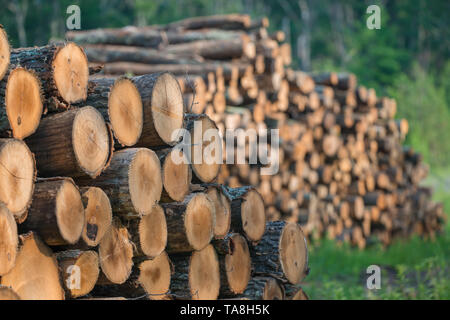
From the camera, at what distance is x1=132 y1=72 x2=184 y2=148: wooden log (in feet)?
10.6

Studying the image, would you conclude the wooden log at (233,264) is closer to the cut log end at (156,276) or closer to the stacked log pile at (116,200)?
the stacked log pile at (116,200)

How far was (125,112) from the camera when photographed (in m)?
3.12

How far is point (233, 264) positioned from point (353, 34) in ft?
88.7

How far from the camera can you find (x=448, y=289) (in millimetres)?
5059

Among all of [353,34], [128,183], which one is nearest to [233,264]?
[128,183]

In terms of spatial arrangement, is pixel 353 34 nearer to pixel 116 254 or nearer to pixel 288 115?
pixel 288 115

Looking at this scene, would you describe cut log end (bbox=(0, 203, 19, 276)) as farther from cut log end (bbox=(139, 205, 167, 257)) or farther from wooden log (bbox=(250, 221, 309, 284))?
wooden log (bbox=(250, 221, 309, 284))

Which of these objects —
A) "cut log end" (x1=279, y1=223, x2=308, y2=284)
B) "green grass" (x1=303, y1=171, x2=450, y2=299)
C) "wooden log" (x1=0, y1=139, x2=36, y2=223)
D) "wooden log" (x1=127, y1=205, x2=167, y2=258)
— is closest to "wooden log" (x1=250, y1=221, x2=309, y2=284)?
"cut log end" (x1=279, y1=223, x2=308, y2=284)

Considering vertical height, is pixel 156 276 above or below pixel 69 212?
below

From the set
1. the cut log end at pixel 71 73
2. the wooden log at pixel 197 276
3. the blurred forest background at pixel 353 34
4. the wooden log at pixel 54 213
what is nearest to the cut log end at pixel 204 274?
the wooden log at pixel 197 276

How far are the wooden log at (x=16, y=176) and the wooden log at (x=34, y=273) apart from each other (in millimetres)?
127

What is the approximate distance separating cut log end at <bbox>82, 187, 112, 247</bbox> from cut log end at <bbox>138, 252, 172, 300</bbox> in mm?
382

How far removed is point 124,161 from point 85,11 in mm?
20933

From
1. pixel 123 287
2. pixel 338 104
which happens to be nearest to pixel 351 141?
pixel 338 104
